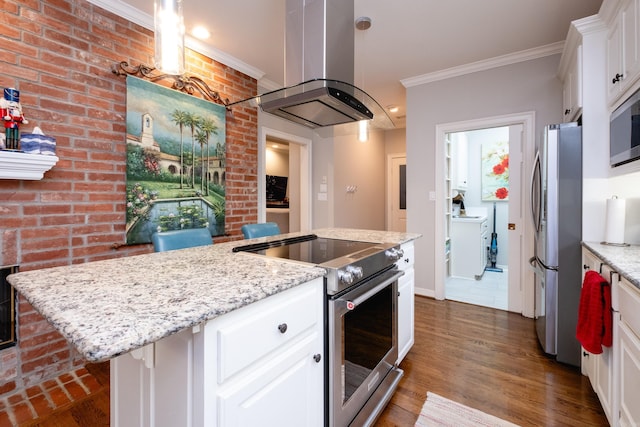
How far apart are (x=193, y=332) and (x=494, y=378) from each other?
206 centimetres

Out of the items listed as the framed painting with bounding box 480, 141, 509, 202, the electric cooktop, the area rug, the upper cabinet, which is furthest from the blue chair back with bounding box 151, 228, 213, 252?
the framed painting with bounding box 480, 141, 509, 202

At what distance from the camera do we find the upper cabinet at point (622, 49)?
5.25 ft

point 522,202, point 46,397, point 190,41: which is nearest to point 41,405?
point 46,397

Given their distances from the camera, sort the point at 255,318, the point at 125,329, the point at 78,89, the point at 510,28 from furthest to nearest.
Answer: the point at 510,28 < the point at 78,89 < the point at 255,318 < the point at 125,329

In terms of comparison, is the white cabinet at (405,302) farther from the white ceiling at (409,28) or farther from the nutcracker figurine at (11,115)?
the nutcracker figurine at (11,115)

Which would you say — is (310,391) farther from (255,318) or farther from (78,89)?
(78,89)

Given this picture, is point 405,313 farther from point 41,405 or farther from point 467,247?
point 467,247

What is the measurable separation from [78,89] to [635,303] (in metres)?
3.26

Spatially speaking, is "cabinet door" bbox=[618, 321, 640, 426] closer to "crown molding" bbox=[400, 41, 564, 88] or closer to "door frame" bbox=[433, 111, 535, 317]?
"door frame" bbox=[433, 111, 535, 317]

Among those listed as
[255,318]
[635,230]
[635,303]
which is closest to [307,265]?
[255,318]

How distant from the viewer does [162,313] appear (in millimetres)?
736

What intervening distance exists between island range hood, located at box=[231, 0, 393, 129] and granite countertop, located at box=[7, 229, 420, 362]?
3.06 ft

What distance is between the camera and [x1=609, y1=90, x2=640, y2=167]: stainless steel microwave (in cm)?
153

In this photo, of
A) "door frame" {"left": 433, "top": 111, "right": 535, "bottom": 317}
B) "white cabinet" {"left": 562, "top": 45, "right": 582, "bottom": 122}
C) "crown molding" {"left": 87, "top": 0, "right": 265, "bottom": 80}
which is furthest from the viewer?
"door frame" {"left": 433, "top": 111, "right": 535, "bottom": 317}
